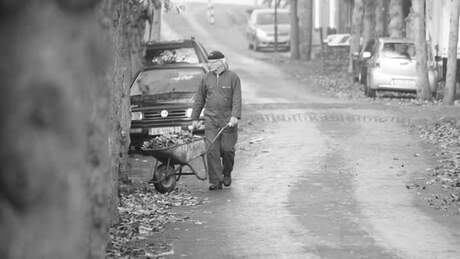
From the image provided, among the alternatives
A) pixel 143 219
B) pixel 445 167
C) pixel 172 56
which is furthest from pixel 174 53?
pixel 143 219

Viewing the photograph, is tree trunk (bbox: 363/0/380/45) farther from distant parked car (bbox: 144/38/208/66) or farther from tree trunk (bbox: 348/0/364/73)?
distant parked car (bbox: 144/38/208/66)

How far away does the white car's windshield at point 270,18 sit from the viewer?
56.2m

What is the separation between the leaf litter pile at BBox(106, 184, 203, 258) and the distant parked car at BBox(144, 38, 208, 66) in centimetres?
803

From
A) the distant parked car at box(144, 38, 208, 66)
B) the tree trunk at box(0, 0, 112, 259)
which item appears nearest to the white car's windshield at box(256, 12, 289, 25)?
the distant parked car at box(144, 38, 208, 66)

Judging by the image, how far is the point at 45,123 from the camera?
335 centimetres

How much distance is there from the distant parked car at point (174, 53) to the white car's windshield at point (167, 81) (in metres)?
1.45

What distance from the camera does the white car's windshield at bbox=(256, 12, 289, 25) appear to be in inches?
2213

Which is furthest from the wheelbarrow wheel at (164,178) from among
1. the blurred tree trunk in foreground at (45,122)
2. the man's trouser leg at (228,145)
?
the blurred tree trunk in foreground at (45,122)

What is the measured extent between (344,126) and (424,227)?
454 inches

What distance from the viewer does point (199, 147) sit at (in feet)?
48.1

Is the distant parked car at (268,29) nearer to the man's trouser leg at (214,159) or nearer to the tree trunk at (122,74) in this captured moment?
the tree trunk at (122,74)

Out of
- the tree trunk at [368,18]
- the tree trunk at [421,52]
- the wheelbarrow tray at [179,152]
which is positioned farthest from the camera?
the tree trunk at [368,18]

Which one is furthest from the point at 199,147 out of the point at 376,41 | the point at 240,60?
the point at 240,60

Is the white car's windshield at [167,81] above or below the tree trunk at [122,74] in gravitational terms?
below
